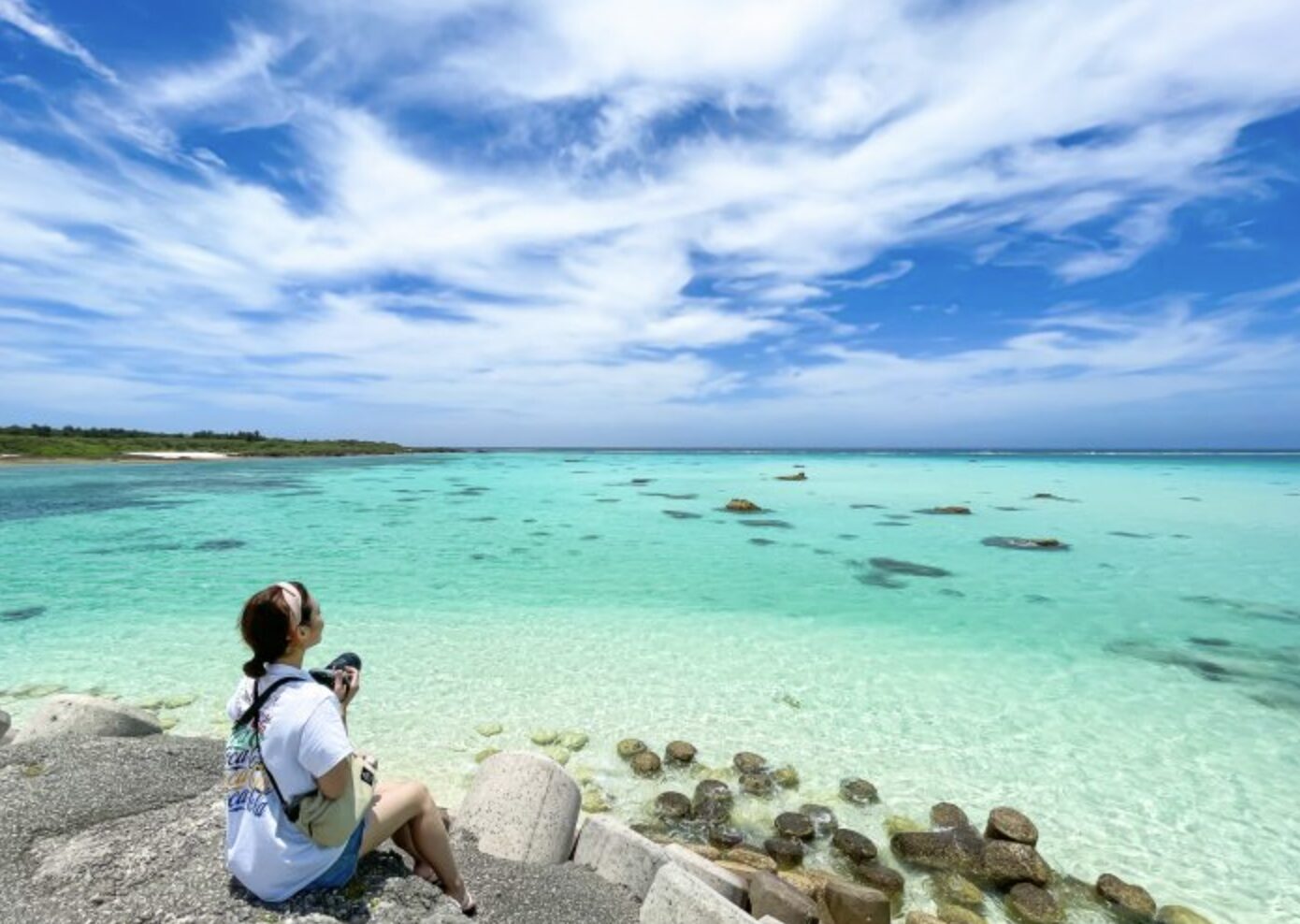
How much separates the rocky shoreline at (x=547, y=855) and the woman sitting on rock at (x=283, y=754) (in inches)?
11.0

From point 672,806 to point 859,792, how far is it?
7.70ft

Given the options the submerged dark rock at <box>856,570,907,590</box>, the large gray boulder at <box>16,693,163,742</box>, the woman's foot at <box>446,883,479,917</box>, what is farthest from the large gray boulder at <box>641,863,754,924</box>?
the submerged dark rock at <box>856,570,907,590</box>

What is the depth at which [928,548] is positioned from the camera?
25.8 metres

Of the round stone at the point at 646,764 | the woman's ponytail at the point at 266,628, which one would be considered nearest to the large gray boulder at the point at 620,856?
the round stone at the point at 646,764

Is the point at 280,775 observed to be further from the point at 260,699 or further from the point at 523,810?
the point at 523,810

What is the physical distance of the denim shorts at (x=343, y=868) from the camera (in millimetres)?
4012

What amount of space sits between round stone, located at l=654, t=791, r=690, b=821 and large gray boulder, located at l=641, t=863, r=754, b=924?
2470mm

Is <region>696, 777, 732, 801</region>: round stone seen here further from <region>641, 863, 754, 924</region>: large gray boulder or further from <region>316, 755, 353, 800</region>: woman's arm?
<region>316, 755, 353, 800</region>: woman's arm

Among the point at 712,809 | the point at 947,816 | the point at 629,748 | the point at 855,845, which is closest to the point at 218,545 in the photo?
the point at 629,748

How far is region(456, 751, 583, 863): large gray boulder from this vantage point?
18.7 ft

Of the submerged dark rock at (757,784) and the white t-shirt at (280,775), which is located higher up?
the white t-shirt at (280,775)

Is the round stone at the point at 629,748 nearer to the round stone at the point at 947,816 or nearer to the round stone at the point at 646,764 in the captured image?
the round stone at the point at 646,764

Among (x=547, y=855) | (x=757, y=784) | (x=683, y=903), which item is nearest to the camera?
(x=683, y=903)

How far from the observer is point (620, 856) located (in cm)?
544
